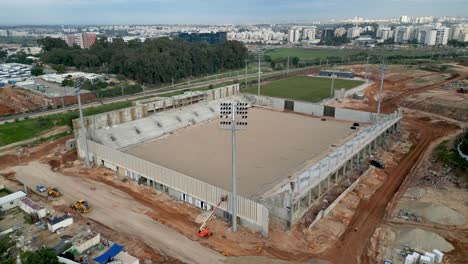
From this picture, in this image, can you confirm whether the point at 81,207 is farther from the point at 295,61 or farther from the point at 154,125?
the point at 295,61

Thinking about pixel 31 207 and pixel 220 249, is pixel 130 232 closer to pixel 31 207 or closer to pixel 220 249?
pixel 220 249

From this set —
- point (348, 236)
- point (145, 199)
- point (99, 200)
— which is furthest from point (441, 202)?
point (99, 200)

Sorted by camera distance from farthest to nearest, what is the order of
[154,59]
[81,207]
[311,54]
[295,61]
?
[311,54] → [295,61] → [154,59] → [81,207]

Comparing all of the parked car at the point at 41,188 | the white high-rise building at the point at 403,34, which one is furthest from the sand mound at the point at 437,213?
the white high-rise building at the point at 403,34

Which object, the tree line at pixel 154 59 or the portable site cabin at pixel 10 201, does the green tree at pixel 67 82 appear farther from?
the portable site cabin at pixel 10 201

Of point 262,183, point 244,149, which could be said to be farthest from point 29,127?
point 262,183

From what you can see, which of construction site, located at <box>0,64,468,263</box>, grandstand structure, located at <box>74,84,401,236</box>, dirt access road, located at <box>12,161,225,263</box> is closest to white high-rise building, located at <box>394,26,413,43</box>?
construction site, located at <box>0,64,468,263</box>
